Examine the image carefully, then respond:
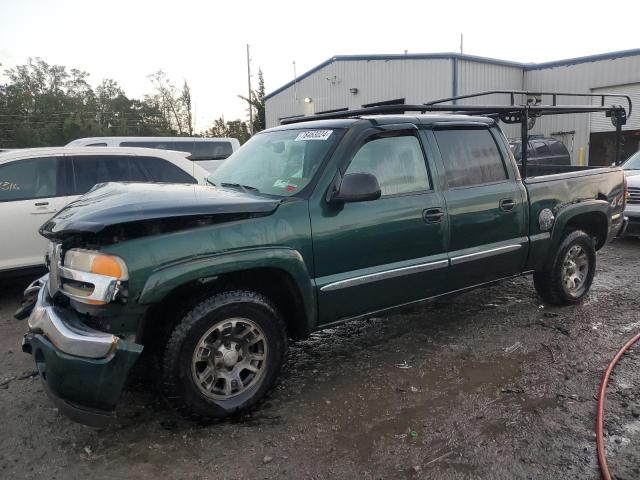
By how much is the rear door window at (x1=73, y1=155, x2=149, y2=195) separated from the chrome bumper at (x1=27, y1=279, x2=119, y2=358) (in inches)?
136

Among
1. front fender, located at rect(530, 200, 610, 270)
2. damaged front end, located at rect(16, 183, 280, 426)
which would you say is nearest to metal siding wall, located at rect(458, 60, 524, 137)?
front fender, located at rect(530, 200, 610, 270)

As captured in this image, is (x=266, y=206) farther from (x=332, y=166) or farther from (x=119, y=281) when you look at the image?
(x=119, y=281)

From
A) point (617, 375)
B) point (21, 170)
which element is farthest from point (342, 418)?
point (21, 170)

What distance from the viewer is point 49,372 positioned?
2623 millimetres

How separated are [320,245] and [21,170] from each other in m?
4.17

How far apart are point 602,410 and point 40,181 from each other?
5.84 metres

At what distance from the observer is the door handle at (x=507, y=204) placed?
4.18 metres

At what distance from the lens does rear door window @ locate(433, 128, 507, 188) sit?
3.96 metres

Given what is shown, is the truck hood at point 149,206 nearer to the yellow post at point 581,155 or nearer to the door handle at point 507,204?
the door handle at point 507,204

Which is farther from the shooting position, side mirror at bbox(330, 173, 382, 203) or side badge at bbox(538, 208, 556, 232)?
side badge at bbox(538, 208, 556, 232)

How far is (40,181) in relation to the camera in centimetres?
567

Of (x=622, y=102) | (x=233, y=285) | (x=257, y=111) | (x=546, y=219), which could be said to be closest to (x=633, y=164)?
(x=546, y=219)

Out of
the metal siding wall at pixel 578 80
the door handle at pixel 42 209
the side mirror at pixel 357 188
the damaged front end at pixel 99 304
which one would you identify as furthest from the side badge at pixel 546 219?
the metal siding wall at pixel 578 80

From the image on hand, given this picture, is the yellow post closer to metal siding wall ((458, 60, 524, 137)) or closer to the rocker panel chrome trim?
metal siding wall ((458, 60, 524, 137))
